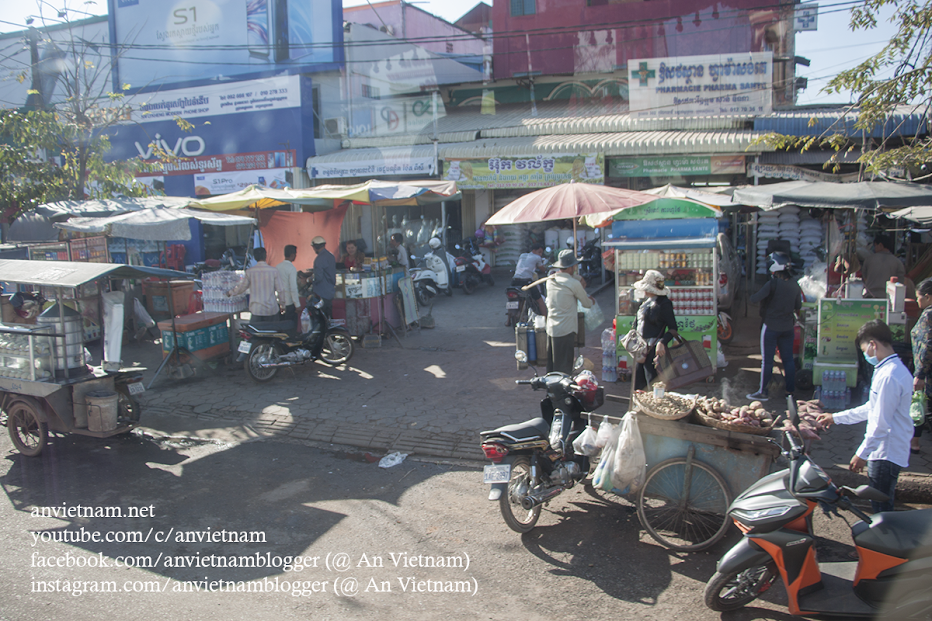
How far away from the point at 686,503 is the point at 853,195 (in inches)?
186

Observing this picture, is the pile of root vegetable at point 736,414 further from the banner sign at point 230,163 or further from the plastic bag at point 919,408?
the banner sign at point 230,163

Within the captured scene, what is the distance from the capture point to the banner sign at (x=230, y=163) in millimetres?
18812

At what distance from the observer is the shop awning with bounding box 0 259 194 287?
5.79 metres

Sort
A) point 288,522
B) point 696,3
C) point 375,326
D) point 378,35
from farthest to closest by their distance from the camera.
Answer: point 378,35, point 696,3, point 375,326, point 288,522

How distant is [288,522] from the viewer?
15.8ft

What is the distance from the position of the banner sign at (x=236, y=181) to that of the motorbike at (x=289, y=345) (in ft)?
33.9

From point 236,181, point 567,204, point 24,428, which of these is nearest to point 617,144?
point 567,204

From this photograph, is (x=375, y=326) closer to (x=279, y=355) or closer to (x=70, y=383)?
(x=279, y=355)

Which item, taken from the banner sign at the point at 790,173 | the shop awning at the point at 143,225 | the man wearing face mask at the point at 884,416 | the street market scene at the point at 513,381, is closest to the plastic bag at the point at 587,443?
the street market scene at the point at 513,381

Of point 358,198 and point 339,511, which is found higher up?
point 358,198

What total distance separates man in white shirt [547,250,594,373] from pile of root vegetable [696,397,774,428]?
263cm

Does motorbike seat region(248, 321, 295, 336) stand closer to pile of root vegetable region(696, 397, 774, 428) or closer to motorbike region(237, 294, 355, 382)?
motorbike region(237, 294, 355, 382)

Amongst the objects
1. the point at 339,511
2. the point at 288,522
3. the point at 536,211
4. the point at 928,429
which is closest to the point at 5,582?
the point at 288,522

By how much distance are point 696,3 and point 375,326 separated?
1544 centimetres
